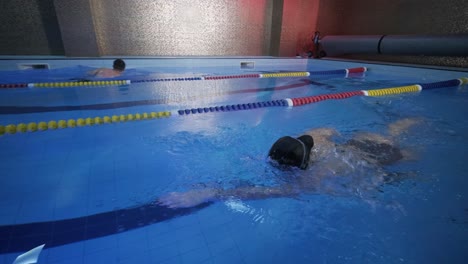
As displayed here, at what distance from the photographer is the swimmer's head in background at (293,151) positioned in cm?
191

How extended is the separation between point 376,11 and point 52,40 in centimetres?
1087

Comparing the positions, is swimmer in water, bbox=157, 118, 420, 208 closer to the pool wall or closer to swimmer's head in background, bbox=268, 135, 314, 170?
swimmer's head in background, bbox=268, 135, 314, 170

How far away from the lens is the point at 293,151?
1.92 metres

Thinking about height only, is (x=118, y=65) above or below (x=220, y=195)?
above

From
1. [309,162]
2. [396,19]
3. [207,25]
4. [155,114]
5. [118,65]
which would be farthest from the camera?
[396,19]

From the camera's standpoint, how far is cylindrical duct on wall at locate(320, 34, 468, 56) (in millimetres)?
6688

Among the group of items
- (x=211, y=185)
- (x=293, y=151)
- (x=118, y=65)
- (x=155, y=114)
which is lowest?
(x=211, y=185)

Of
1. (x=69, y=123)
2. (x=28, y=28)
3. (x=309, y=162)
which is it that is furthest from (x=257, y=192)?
(x=28, y=28)

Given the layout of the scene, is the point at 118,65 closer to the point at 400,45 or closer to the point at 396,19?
the point at 400,45

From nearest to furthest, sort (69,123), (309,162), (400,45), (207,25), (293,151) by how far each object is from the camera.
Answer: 1. (293,151)
2. (309,162)
3. (69,123)
4. (400,45)
5. (207,25)

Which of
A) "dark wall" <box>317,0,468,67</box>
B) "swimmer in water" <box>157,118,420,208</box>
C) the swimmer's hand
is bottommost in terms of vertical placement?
the swimmer's hand

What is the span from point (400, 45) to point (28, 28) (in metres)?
10.4

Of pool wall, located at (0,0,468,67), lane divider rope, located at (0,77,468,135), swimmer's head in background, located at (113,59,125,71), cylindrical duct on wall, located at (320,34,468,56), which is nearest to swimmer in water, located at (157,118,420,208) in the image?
lane divider rope, located at (0,77,468,135)

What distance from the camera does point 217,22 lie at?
29.8 feet
